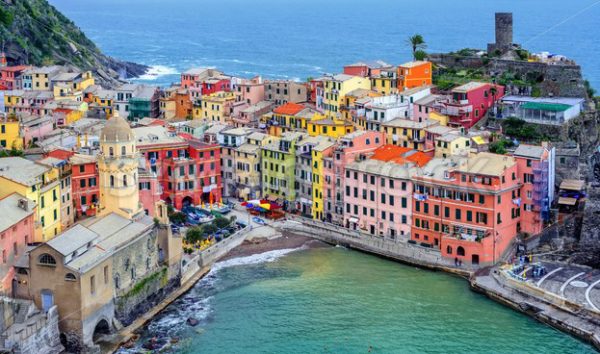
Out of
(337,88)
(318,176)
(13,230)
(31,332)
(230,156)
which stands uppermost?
(337,88)

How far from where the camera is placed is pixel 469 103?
308 feet

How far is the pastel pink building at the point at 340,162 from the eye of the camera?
84.8 metres

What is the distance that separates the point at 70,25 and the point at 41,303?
12222 centimetres

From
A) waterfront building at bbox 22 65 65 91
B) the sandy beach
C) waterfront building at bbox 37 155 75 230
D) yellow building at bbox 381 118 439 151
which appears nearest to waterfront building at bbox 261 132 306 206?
the sandy beach

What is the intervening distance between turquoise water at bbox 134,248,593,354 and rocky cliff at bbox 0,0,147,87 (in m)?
71.3

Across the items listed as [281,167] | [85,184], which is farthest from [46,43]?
[85,184]

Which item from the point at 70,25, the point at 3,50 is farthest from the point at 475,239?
the point at 70,25

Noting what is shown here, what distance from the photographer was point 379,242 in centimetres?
8038

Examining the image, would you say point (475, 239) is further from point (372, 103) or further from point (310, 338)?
point (372, 103)

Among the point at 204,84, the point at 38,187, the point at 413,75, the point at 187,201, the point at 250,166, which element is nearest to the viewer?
the point at 38,187

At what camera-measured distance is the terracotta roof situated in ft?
327

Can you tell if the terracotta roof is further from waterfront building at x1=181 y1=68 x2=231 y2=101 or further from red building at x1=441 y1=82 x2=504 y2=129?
red building at x1=441 y1=82 x2=504 y2=129

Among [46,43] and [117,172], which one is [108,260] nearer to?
[117,172]

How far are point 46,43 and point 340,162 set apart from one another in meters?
82.1
